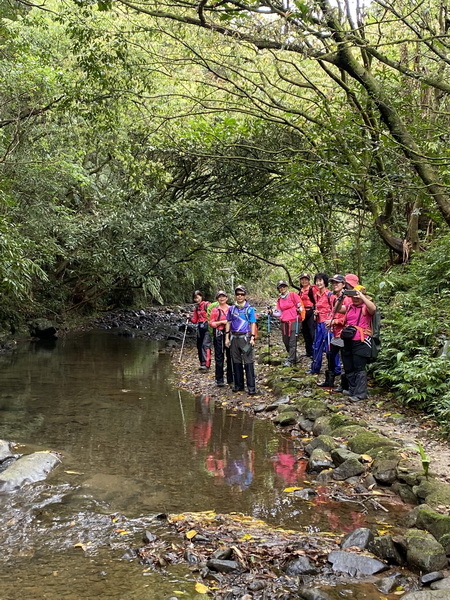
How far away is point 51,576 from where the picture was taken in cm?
403

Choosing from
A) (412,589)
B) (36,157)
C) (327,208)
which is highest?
(36,157)

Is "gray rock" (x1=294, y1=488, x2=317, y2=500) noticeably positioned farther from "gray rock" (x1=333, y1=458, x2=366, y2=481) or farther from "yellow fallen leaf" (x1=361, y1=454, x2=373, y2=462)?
"yellow fallen leaf" (x1=361, y1=454, x2=373, y2=462)

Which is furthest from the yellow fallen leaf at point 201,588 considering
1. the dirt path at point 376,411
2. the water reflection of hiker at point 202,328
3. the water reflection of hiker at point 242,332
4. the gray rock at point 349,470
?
the water reflection of hiker at point 202,328

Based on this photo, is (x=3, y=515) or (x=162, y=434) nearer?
(x=3, y=515)

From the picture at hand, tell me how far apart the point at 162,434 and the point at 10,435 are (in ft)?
7.62

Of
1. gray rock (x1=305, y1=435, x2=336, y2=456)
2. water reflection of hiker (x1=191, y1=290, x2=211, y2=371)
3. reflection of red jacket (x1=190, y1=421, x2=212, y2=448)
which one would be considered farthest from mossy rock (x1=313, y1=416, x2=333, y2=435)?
water reflection of hiker (x1=191, y1=290, x2=211, y2=371)

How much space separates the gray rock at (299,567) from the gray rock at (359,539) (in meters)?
0.50

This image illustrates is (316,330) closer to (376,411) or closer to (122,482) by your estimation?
(376,411)

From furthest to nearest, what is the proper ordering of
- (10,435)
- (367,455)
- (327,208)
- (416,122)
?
(327,208) < (416,122) < (10,435) < (367,455)

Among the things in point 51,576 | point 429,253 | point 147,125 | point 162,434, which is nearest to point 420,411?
point 162,434

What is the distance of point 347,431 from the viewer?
292 inches

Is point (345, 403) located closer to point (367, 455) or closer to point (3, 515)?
point (367, 455)

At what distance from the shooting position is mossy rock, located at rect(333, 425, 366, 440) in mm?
7316

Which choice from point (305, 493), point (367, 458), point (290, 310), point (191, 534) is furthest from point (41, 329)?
point (191, 534)
